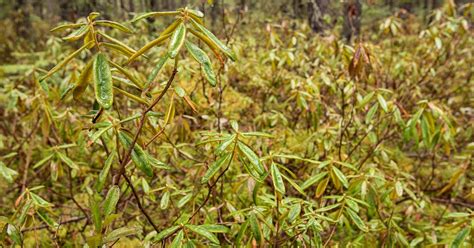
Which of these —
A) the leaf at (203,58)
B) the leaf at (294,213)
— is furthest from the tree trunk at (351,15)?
the leaf at (203,58)

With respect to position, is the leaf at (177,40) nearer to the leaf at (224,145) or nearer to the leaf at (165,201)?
the leaf at (224,145)

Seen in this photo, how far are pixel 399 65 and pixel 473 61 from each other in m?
2.13

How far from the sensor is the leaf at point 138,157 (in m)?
1.33

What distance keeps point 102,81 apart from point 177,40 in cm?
24

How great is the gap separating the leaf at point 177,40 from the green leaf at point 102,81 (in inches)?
7.9

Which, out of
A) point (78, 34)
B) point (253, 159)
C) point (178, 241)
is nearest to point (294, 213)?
point (253, 159)

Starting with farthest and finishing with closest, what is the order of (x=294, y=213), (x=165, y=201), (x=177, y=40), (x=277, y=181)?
(x=165, y=201) < (x=294, y=213) < (x=277, y=181) < (x=177, y=40)

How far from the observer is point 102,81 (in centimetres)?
113

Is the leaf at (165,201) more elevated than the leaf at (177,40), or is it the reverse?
the leaf at (177,40)

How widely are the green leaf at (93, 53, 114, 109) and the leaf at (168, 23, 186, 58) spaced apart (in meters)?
0.20

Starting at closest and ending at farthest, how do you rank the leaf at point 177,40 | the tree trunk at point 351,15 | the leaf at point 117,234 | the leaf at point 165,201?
the leaf at point 177,40 < the leaf at point 117,234 < the leaf at point 165,201 < the tree trunk at point 351,15

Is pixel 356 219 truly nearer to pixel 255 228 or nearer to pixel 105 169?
pixel 255 228

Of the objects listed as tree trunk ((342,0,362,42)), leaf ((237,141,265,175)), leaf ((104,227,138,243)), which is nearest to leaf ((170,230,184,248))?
leaf ((104,227,138,243))

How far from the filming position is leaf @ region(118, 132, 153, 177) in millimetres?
1325
